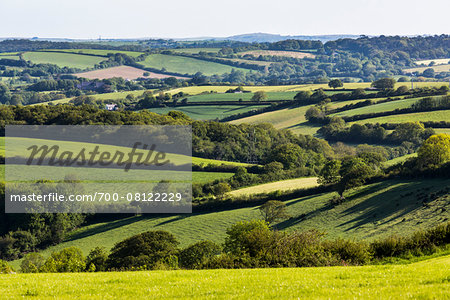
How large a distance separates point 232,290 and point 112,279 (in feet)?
17.3

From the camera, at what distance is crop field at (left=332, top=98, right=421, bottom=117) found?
5167 inches

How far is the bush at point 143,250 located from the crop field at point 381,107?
333 feet

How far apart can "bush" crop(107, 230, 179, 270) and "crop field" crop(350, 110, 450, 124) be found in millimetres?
91579

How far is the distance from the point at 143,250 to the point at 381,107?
108 metres

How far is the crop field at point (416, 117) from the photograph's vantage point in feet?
387

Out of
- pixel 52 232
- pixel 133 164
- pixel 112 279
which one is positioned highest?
pixel 112 279

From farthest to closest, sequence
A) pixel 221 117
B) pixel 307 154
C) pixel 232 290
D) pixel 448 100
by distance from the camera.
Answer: pixel 221 117 → pixel 448 100 → pixel 307 154 → pixel 232 290

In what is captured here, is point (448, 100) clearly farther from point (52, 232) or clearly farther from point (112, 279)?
point (112, 279)

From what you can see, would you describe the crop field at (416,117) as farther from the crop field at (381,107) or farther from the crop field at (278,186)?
the crop field at (278,186)

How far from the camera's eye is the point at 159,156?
8306cm

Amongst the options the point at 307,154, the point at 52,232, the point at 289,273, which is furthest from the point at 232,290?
the point at 307,154

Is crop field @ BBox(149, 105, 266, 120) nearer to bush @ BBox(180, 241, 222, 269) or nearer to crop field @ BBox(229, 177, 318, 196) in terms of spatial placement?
crop field @ BBox(229, 177, 318, 196)

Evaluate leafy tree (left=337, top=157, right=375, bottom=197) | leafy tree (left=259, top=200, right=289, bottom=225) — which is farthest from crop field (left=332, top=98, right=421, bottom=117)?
leafy tree (left=259, top=200, right=289, bottom=225)

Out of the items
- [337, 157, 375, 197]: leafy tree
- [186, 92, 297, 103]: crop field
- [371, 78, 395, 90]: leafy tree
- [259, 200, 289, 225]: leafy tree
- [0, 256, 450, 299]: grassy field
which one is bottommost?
[259, 200, 289, 225]: leafy tree
